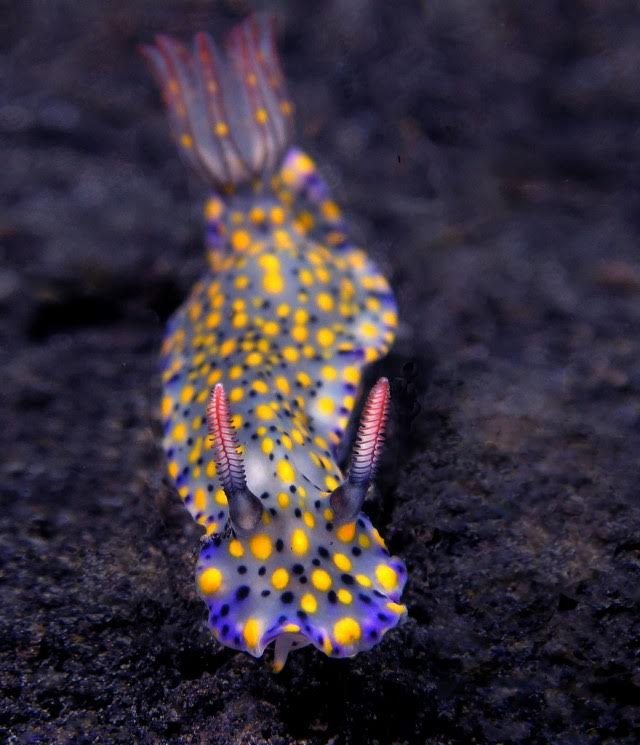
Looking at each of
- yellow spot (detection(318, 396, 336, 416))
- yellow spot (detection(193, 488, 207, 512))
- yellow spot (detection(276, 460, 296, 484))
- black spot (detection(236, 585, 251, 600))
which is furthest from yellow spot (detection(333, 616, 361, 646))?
yellow spot (detection(318, 396, 336, 416))

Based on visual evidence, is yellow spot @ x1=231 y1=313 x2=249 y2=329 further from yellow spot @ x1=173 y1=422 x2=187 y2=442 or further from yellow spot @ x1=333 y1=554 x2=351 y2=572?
yellow spot @ x1=333 y1=554 x2=351 y2=572

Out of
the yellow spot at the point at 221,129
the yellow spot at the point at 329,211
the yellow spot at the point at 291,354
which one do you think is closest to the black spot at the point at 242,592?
the yellow spot at the point at 291,354

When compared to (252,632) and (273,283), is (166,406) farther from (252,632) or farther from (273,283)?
(252,632)

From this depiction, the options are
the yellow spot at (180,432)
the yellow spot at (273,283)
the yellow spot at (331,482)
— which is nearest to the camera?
the yellow spot at (331,482)

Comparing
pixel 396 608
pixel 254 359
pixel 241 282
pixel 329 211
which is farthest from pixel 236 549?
pixel 329 211

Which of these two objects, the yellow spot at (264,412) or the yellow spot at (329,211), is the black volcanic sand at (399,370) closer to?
the yellow spot at (329,211)

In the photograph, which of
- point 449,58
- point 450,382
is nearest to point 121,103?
point 449,58

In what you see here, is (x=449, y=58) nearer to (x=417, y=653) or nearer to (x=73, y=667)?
(x=417, y=653)
